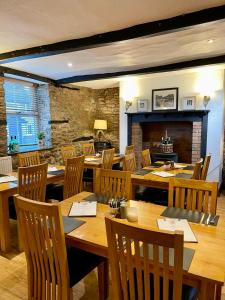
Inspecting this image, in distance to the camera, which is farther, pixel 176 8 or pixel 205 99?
pixel 205 99

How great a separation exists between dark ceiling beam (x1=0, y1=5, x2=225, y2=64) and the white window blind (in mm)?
1238

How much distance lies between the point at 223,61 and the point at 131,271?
3850mm

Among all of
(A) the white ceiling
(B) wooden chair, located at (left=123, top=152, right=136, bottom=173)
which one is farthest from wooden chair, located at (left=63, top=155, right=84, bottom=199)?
(A) the white ceiling

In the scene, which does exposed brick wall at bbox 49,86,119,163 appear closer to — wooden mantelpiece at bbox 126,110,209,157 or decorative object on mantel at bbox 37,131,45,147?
decorative object on mantel at bbox 37,131,45,147

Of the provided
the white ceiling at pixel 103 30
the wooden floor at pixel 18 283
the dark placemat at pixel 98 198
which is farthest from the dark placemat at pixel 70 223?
the white ceiling at pixel 103 30

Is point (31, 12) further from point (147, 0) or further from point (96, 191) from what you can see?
point (96, 191)

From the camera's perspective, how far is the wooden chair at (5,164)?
12.9ft

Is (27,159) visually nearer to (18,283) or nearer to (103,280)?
(18,283)

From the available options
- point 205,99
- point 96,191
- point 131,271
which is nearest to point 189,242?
point 131,271

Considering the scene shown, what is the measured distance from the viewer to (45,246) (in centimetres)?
133

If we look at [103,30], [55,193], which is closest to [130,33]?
[103,30]

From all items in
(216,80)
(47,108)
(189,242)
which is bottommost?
(189,242)

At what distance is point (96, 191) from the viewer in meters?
2.34

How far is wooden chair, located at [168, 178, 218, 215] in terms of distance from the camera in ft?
5.89
